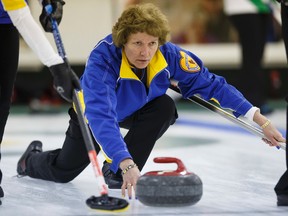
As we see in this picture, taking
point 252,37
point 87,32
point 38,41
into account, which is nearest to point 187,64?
point 38,41

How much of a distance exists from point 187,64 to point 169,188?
2.17 feet

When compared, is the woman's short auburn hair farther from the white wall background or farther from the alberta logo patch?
the white wall background

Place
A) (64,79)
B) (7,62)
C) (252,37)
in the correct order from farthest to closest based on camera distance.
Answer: (252,37)
(7,62)
(64,79)

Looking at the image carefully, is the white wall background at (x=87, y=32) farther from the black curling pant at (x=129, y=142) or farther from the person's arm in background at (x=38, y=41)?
the person's arm in background at (x=38, y=41)

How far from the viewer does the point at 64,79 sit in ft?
7.38

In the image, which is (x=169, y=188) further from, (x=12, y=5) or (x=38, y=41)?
(x=12, y=5)

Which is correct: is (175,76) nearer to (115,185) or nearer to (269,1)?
(115,185)

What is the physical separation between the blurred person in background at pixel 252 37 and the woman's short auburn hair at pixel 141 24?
11.1 feet

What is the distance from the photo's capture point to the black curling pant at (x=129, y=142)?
9.42 feet

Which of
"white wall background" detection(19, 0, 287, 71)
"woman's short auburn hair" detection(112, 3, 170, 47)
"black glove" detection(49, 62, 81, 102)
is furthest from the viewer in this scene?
"white wall background" detection(19, 0, 287, 71)

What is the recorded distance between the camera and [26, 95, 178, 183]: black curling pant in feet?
9.42

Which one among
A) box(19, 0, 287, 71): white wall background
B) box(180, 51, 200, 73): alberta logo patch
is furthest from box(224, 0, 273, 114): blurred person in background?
box(180, 51, 200, 73): alberta logo patch

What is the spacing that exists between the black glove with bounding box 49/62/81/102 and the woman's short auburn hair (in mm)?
409

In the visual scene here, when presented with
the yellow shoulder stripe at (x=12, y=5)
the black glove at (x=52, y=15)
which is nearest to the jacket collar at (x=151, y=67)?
the black glove at (x=52, y=15)
